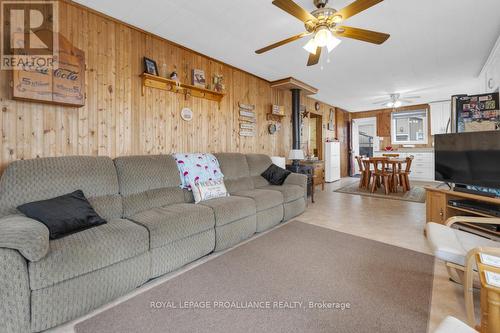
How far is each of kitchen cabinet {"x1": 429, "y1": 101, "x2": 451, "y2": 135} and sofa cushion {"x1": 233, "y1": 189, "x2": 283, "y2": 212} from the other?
666 centimetres

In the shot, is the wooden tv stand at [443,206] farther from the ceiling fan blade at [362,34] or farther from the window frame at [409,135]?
the window frame at [409,135]

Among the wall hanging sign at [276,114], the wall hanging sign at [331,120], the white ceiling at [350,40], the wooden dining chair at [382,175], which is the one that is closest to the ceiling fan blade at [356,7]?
the white ceiling at [350,40]

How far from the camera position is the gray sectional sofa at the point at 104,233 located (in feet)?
4.18

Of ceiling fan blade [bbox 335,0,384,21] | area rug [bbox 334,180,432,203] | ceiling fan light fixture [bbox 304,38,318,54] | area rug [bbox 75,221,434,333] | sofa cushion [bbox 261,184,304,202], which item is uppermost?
ceiling fan blade [bbox 335,0,384,21]

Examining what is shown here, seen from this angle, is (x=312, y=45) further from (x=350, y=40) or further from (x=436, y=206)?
(x=436, y=206)

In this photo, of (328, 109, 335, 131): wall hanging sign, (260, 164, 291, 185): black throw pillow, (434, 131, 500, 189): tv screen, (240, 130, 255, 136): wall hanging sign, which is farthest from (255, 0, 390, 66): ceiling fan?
(328, 109, 335, 131): wall hanging sign

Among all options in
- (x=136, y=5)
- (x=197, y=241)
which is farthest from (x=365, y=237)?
(x=136, y=5)

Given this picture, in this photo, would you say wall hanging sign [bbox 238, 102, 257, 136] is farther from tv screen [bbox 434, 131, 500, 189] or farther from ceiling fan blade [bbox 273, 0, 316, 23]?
tv screen [bbox 434, 131, 500, 189]

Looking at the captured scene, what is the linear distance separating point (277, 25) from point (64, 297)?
3.10 meters

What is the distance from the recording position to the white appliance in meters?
6.94

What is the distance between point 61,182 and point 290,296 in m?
2.01

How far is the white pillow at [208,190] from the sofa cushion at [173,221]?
358 mm

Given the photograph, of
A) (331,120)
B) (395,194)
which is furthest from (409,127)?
(395,194)

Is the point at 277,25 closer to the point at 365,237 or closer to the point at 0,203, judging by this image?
the point at 365,237
